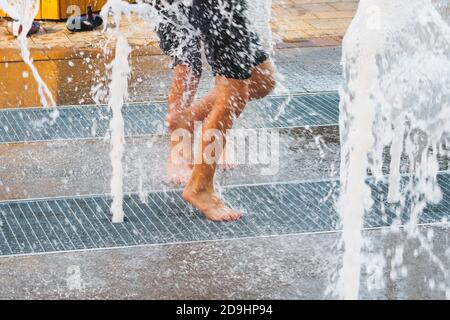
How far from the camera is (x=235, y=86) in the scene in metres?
5.13

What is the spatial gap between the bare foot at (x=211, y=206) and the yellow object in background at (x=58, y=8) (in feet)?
15.6

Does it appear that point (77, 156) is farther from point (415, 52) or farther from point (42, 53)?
point (42, 53)

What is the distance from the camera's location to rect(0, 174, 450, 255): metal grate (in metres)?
4.88

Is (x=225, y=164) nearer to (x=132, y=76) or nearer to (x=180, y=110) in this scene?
(x=180, y=110)

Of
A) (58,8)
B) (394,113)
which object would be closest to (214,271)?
Result: (394,113)

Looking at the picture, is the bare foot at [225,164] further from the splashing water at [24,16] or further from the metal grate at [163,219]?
the splashing water at [24,16]

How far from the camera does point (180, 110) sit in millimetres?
5758

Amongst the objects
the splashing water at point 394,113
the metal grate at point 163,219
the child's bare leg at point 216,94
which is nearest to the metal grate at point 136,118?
the splashing water at point 394,113

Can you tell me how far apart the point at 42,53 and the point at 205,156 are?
12.4 ft

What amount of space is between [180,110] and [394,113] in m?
1.22

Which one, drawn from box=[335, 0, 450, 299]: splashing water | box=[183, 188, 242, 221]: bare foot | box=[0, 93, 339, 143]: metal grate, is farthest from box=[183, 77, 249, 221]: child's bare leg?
box=[0, 93, 339, 143]: metal grate

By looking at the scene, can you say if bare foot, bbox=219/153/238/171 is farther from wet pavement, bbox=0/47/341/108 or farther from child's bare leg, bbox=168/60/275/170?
wet pavement, bbox=0/47/341/108
